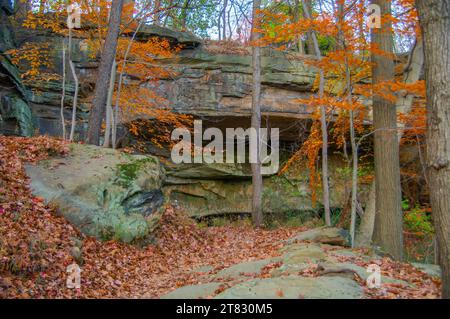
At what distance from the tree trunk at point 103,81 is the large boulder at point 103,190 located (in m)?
0.94

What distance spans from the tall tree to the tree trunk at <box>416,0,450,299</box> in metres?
4.47

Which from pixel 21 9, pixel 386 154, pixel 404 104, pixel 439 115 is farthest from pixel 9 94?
pixel 439 115

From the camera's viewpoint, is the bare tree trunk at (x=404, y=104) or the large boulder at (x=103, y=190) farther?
the bare tree trunk at (x=404, y=104)

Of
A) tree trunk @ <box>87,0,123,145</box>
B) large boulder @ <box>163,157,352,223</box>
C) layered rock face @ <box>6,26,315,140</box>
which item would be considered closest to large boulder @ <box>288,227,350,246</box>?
tree trunk @ <box>87,0,123,145</box>

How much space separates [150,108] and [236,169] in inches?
190

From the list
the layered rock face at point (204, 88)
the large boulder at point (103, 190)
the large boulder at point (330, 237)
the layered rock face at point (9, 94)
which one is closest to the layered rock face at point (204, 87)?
the layered rock face at point (204, 88)

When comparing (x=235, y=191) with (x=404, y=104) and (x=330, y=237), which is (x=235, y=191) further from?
(x=330, y=237)

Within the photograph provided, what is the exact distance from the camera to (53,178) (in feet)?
26.3

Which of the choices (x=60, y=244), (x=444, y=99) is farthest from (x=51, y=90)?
(x=444, y=99)

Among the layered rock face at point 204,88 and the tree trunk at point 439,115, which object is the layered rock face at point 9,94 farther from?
the tree trunk at point 439,115

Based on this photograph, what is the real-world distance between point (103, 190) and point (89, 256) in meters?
1.78

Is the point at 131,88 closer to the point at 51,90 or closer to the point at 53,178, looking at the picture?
the point at 51,90

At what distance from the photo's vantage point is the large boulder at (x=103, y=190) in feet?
25.2

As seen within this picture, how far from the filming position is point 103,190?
835 centimetres
